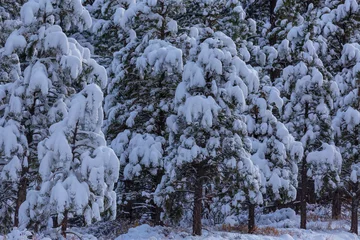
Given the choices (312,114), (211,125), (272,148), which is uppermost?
(312,114)

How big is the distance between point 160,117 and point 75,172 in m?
7.07

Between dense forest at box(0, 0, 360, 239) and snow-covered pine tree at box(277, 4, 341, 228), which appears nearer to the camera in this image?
dense forest at box(0, 0, 360, 239)

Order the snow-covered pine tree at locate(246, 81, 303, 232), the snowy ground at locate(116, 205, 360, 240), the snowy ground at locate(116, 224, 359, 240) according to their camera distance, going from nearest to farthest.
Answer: the snowy ground at locate(116, 224, 359, 240), the snowy ground at locate(116, 205, 360, 240), the snow-covered pine tree at locate(246, 81, 303, 232)

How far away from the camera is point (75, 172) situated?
907 centimetres

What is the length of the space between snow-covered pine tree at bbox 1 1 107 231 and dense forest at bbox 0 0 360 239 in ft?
0.09

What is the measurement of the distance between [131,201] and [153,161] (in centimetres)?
319

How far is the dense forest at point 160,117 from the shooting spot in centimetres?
926

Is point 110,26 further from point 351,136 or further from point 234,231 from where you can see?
point 351,136

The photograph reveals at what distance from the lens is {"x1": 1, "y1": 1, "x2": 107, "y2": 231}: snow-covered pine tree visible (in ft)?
31.6

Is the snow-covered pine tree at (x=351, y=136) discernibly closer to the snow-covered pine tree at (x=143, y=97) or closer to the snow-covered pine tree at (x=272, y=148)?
the snow-covered pine tree at (x=272, y=148)

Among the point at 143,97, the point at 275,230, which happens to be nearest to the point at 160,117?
the point at 143,97

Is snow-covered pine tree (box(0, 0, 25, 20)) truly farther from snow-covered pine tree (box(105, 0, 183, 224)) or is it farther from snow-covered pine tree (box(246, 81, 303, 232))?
snow-covered pine tree (box(246, 81, 303, 232))

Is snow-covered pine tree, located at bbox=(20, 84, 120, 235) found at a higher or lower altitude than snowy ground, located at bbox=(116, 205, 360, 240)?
higher

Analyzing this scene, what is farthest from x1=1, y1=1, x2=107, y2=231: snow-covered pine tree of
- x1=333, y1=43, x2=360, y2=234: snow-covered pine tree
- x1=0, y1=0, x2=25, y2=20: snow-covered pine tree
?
x1=333, y1=43, x2=360, y2=234: snow-covered pine tree
